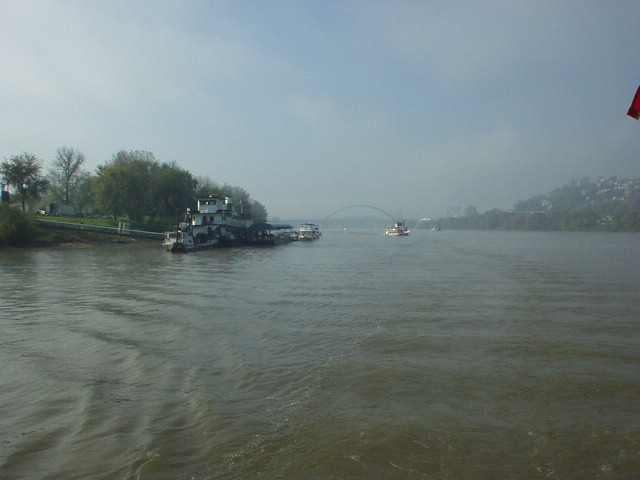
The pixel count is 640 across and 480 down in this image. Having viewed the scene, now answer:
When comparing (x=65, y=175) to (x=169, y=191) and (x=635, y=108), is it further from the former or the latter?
(x=635, y=108)

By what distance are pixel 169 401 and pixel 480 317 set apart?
9438mm

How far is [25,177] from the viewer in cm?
5812

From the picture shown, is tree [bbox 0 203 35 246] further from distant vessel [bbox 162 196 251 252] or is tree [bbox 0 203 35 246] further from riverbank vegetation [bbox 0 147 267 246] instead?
distant vessel [bbox 162 196 251 252]

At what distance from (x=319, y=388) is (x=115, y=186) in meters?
64.7

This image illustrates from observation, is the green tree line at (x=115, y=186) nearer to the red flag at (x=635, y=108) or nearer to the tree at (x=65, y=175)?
the tree at (x=65, y=175)

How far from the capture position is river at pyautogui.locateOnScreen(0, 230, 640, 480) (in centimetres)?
509

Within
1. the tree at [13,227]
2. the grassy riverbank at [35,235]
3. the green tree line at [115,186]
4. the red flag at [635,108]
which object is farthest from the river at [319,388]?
the green tree line at [115,186]

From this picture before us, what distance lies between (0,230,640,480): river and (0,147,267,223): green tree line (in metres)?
50.2

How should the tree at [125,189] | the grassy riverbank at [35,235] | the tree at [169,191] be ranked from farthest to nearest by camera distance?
the tree at [169,191] → the tree at [125,189] → the grassy riverbank at [35,235]

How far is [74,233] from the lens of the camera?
4888 cm

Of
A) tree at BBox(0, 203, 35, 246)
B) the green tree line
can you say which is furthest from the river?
the green tree line

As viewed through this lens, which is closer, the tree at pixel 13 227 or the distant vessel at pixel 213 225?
the tree at pixel 13 227

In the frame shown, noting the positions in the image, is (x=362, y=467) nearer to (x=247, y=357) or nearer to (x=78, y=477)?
(x=78, y=477)

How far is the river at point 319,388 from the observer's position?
5086 mm
